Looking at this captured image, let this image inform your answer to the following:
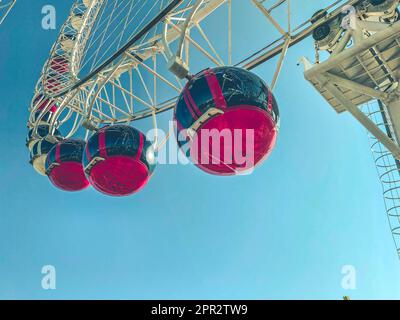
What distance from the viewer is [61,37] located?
15.0 m

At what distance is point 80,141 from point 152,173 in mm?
2656

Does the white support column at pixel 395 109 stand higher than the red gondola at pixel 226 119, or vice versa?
the white support column at pixel 395 109

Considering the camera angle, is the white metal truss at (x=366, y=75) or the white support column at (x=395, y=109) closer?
the white metal truss at (x=366, y=75)

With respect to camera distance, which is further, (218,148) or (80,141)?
(80,141)

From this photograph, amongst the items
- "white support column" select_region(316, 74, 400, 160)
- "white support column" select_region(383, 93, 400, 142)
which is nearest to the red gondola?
"white support column" select_region(316, 74, 400, 160)

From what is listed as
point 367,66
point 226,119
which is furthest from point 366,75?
point 226,119

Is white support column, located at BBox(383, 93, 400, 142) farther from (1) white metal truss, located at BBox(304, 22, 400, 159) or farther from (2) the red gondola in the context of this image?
(2) the red gondola

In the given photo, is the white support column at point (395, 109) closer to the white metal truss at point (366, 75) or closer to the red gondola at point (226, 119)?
the white metal truss at point (366, 75)

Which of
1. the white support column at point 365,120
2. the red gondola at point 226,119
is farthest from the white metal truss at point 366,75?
the red gondola at point 226,119

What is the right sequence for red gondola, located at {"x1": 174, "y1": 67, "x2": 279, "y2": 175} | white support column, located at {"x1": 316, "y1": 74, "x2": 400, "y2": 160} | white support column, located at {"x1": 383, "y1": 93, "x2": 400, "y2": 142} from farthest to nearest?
white support column, located at {"x1": 383, "y1": 93, "x2": 400, "y2": 142}, white support column, located at {"x1": 316, "y1": 74, "x2": 400, "y2": 160}, red gondola, located at {"x1": 174, "y1": 67, "x2": 279, "y2": 175}

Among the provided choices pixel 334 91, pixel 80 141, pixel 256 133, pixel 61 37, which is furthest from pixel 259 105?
pixel 61 37

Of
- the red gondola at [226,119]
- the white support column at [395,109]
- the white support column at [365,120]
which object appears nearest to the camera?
the red gondola at [226,119]

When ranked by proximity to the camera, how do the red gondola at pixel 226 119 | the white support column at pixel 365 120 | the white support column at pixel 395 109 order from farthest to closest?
the white support column at pixel 395 109 < the white support column at pixel 365 120 < the red gondola at pixel 226 119
